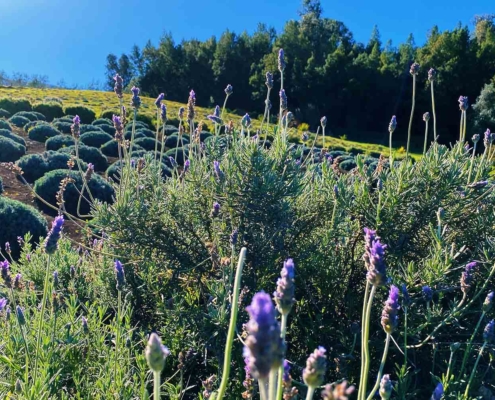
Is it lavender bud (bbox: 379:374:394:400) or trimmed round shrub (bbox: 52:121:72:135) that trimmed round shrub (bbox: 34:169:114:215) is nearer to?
lavender bud (bbox: 379:374:394:400)

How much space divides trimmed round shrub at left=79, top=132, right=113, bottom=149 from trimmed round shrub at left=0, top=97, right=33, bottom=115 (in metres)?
9.63

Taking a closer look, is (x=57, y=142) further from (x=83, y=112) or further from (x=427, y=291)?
(x=427, y=291)

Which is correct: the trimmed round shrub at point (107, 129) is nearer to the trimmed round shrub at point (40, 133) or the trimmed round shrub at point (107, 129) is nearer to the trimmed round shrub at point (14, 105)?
the trimmed round shrub at point (40, 133)

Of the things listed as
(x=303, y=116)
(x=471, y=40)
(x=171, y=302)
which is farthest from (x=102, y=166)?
(x=471, y=40)

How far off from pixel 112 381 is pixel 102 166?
13.1 m

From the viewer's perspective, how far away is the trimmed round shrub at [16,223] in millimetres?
6609

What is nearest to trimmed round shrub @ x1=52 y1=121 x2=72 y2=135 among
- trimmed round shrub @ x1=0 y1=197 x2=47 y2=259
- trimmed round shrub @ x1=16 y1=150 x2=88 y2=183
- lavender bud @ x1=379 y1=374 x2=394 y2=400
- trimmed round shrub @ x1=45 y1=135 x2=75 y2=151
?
trimmed round shrub @ x1=45 y1=135 x2=75 y2=151

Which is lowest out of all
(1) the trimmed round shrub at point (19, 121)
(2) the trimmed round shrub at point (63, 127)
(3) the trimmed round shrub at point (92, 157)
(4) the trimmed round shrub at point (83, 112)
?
(3) the trimmed round shrub at point (92, 157)

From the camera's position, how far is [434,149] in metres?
2.11

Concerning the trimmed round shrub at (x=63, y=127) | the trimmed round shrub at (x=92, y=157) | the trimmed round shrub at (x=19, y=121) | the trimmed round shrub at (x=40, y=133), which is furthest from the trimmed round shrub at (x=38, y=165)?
the trimmed round shrub at (x=19, y=121)

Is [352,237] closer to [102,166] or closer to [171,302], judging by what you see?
[171,302]

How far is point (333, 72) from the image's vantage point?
43.2m

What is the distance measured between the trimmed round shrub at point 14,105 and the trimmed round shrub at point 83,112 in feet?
7.29

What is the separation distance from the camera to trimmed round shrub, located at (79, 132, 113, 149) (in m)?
17.2
